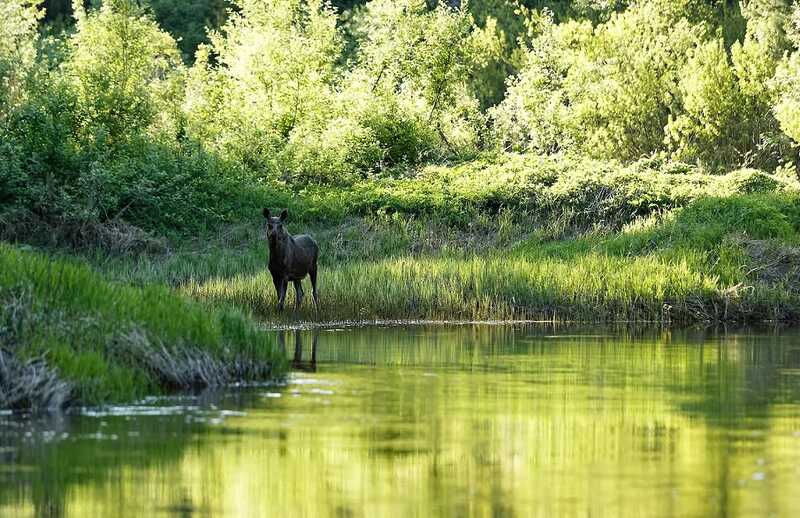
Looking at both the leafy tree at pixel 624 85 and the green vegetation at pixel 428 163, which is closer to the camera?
the green vegetation at pixel 428 163

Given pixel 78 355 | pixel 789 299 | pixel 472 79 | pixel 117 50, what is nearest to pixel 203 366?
pixel 78 355

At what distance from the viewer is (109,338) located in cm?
1706

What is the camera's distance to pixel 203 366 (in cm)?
1822

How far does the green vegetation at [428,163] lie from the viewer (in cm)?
3250

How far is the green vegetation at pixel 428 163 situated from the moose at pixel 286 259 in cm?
59

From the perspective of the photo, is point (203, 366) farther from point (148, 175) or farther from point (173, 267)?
point (148, 175)

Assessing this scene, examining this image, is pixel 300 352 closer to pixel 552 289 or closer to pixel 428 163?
pixel 552 289

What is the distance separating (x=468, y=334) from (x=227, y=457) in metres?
14.6

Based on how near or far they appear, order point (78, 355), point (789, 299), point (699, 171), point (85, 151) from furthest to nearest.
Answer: point (699, 171) → point (85, 151) → point (789, 299) → point (78, 355)

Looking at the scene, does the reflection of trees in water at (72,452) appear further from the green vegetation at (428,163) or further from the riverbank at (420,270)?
the green vegetation at (428,163)

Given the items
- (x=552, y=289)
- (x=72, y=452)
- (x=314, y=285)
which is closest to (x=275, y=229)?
(x=314, y=285)

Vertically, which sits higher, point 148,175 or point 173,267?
point 148,175

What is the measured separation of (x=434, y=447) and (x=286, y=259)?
1585 cm

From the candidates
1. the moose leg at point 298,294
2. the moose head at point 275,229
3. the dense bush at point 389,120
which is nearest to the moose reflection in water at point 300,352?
the moose head at point 275,229
